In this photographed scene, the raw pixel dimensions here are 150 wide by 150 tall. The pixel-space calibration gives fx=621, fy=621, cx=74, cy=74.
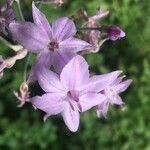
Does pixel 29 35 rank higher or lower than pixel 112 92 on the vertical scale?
higher

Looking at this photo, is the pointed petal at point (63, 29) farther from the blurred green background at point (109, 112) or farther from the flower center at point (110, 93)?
the blurred green background at point (109, 112)

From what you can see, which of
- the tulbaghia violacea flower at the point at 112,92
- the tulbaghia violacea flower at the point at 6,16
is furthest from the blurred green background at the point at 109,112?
the tulbaghia violacea flower at the point at 6,16

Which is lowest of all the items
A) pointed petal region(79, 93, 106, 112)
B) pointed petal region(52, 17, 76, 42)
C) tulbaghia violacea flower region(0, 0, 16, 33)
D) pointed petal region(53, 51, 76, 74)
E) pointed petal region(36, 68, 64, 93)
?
pointed petal region(79, 93, 106, 112)

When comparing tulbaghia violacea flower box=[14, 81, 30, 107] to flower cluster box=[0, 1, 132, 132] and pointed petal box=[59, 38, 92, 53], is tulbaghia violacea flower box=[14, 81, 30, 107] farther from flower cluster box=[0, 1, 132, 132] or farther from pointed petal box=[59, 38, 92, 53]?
pointed petal box=[59, 38, 92, 53]

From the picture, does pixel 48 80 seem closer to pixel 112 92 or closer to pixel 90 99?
pixel 90 99

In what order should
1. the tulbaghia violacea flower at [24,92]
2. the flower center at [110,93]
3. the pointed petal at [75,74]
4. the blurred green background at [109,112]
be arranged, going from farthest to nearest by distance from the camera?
the blurred green background at [109,112], the flower center at [110,93], the tulbaghia violacea flower at [24,92], the pointed petal at [75,74]

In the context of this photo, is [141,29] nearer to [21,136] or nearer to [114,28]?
[21,136]

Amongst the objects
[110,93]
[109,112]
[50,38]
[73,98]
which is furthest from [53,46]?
[109,112]

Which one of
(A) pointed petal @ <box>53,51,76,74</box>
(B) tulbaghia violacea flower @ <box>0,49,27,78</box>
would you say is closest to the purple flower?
(A) pointed petal @ <box>53,51,76,74</box>
